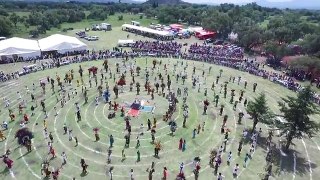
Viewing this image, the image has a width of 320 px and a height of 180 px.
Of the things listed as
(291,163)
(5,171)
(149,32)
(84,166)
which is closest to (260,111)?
(291,163)

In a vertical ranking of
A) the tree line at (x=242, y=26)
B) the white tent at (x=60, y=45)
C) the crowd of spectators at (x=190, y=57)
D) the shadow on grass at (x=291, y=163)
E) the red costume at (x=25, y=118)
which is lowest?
the shadow on grass at (x=291, y=163)

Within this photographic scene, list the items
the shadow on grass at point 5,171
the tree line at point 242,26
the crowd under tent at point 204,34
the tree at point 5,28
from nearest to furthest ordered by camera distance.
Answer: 1. the shadow on grass at point 5,171
2. the tree line at point 242,26
3. the tree at point 5,28
4. the crowd under tent at point 204,34

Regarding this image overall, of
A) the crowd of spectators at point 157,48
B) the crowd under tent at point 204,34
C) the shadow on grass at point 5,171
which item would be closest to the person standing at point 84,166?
the shadow on grass at point 5,171

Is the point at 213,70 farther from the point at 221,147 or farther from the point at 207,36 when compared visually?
the point at 207,36

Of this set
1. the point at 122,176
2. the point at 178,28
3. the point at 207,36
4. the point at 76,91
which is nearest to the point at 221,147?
the point at 122,176

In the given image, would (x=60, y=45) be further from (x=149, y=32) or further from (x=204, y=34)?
(x=204, y=34)

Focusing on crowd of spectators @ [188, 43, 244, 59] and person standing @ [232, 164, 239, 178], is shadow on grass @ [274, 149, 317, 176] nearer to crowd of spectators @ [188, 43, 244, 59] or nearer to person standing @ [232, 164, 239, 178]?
person standing @ [232, 164, 239, 178]

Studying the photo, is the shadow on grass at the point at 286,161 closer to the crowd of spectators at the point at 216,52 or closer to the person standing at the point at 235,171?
the person standing at the point at 235,171
